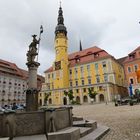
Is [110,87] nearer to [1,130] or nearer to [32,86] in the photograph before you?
[32,86]

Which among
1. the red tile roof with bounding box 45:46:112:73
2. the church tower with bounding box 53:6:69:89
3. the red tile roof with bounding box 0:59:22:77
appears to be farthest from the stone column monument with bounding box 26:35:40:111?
the red tile roof with bounding box 0:59:22:77

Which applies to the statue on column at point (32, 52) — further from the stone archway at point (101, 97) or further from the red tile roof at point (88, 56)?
the red tile roof at point (88, 56)

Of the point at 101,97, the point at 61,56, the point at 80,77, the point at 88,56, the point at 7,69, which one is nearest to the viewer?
the point at 101,97

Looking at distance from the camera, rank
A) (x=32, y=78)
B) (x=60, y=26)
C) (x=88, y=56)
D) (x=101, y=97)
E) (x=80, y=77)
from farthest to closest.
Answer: (x=60, y=26), (x=88, y=56), (x=80, y=77), (x=101, y=97), (x=32, y=78)

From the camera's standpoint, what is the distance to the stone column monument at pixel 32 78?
9867 mm

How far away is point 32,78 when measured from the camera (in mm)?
10531

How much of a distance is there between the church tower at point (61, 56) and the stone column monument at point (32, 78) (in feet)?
168

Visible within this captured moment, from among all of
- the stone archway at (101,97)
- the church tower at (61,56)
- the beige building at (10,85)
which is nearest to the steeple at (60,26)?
the church tower at (61,56)

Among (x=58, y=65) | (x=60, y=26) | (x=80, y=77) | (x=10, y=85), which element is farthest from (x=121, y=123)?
(x=60, y=26)

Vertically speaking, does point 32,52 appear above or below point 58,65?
below

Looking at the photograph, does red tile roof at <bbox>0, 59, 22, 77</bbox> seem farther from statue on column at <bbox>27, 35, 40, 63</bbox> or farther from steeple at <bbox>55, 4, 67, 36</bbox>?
statue on column at <bbox>27, 35, 40, 63</bbox>

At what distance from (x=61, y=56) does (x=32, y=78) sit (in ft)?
182

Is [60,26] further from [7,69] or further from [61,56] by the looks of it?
[7,69]

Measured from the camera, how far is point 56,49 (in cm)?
6769
